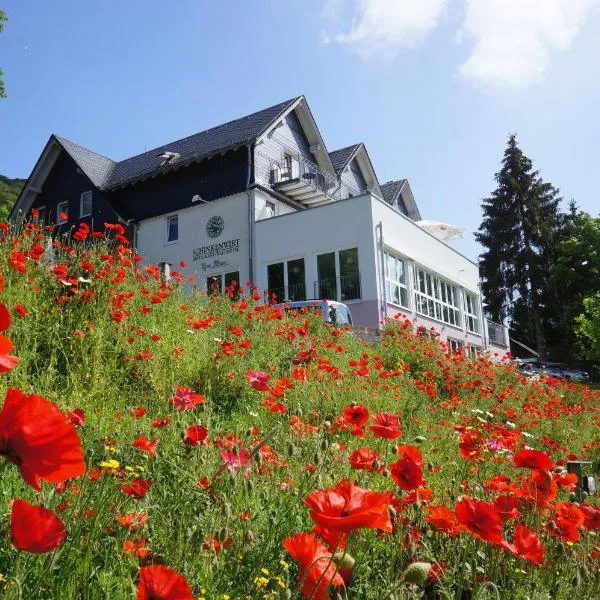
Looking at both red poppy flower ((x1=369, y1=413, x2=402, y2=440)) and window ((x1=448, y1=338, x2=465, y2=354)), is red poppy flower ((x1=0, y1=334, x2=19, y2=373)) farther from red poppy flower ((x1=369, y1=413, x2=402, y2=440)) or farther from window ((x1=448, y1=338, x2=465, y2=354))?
window ((x1=448, y1=338, x2=465, y2=354))

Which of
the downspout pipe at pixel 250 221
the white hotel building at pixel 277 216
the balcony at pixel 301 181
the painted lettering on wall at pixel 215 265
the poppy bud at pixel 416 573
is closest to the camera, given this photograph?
the poppy bud at pixel 416 573

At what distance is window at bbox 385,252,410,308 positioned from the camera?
68.1 ft

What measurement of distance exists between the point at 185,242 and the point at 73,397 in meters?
20.3

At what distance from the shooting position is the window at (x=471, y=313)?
1098 inches

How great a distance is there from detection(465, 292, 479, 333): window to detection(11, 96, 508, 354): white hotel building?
6cm

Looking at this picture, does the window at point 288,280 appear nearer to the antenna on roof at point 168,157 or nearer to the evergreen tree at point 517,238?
the antenna on roof at point 168,157

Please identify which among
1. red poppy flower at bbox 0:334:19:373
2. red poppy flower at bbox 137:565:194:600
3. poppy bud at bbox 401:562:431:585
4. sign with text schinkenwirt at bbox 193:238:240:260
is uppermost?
sign with text schinkenwirt at bbox 193:238:240:260

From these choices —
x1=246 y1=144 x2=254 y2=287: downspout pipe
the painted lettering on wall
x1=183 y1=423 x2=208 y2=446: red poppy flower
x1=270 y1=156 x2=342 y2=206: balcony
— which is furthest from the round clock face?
x1=183 y1=423 x2=208 y2=446: red poppy flower

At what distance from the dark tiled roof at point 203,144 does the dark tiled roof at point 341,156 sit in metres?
4.02

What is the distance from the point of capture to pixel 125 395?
4508mm

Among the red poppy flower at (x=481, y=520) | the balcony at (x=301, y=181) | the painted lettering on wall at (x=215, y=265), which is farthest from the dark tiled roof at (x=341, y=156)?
the red poppy flower at (x=481, y=520)

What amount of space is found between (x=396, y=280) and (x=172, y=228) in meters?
9.43

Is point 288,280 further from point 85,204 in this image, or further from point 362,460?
point 362,460

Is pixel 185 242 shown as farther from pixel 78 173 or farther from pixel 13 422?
pixel 13 422
